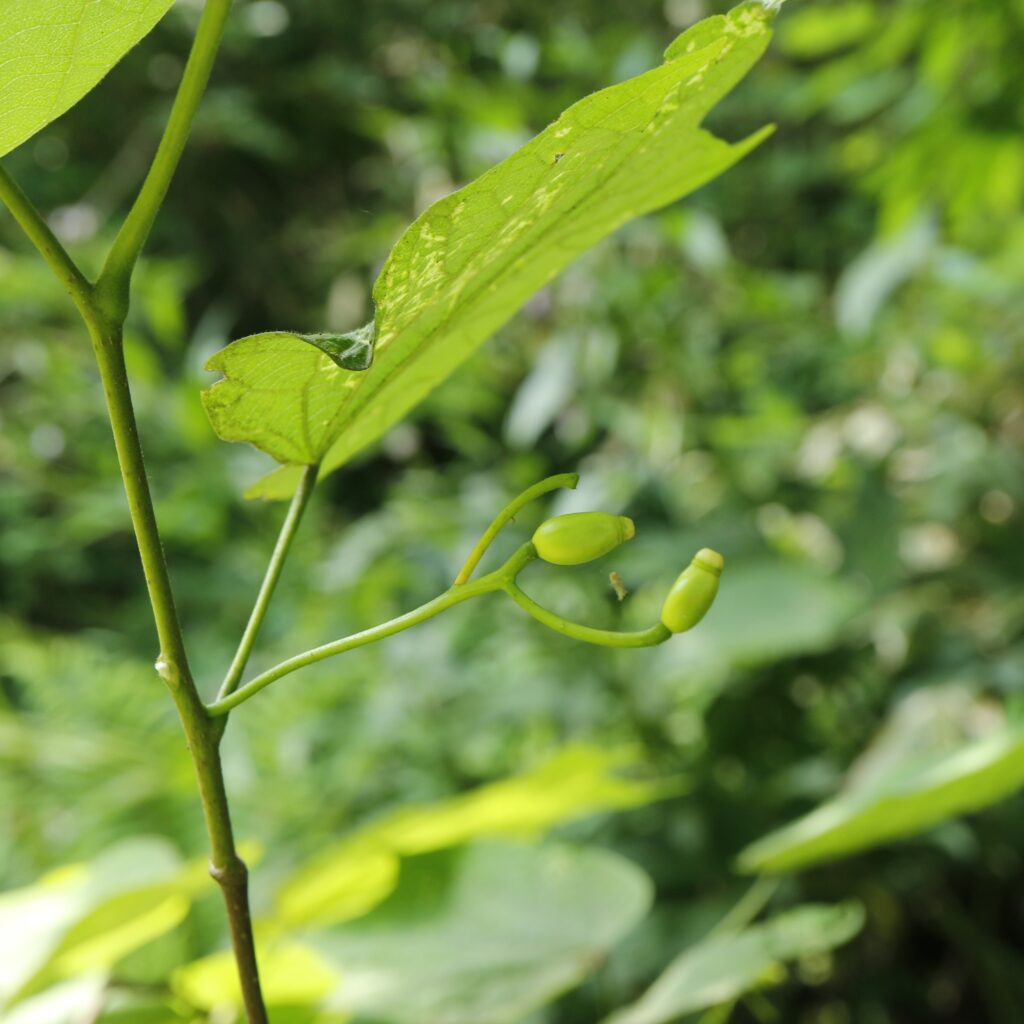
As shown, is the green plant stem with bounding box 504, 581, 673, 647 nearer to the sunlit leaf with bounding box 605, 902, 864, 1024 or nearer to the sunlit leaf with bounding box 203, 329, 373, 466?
the sunlit leaf with bounding box 203, 329, 373, 466

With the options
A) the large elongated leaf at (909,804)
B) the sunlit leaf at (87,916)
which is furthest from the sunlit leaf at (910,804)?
the sunlit leaf at (87,916)

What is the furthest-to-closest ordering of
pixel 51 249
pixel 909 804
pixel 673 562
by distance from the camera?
pixel 673 562 < pixel 909 804 < pixel 51 249

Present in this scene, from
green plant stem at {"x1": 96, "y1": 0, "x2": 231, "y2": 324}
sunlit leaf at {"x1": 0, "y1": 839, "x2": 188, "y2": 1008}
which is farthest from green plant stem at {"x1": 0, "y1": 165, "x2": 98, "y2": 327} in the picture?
sunlit leaf at {"x1": 0, "y1": 839, "x2": 188, "y2": 1008}

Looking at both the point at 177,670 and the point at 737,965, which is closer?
the point at 177,670

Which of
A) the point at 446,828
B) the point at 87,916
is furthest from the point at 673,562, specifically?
the point at 87,916

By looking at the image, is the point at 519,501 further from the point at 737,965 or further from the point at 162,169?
the point at 737,965

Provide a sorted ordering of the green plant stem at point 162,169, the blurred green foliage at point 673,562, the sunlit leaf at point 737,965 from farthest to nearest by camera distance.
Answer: the blurred green foliage at point 673,562 < the sunlit leaf at point 737,965 < the green plant stem at point 162,169

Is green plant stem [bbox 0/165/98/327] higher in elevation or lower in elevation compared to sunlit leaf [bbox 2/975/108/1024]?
higher

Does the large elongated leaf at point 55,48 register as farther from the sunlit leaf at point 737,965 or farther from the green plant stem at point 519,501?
the sunlit leaf at point 737,965
